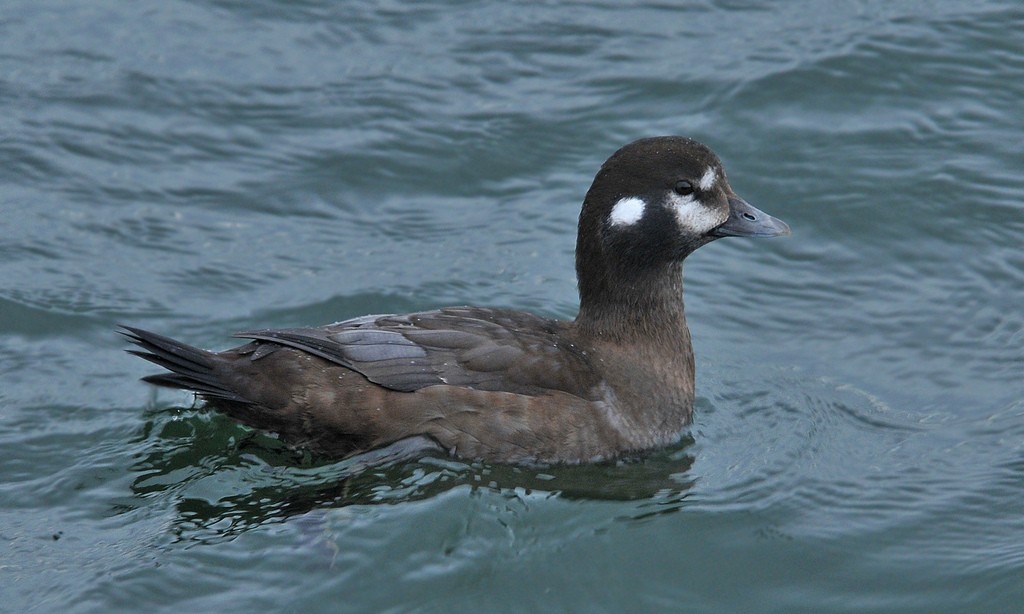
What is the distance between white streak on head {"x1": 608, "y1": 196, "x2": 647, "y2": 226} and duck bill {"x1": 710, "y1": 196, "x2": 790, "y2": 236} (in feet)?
1.52

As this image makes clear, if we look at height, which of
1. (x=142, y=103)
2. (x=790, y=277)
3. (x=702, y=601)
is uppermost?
(x=142, y=103)

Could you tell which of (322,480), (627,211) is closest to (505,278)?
(627,211)

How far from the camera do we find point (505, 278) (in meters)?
8.91

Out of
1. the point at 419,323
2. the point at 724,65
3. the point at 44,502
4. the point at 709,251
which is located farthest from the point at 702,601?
the point at 724,65

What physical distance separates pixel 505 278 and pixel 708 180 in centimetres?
212

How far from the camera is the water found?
6.12 meters

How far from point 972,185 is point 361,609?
5.64 meters

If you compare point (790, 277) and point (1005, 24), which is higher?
point (1005, 24)

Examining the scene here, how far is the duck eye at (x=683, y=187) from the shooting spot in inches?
278

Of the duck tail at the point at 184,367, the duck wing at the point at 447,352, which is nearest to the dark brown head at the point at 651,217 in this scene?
the duck wing at the point at 447,352

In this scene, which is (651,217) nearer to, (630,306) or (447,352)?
(630,306)

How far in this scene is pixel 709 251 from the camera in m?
9.52

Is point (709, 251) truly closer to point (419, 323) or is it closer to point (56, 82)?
point (419, 323)

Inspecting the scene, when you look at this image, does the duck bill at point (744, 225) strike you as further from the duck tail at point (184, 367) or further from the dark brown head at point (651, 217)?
the duck tail at point (184, 367)
